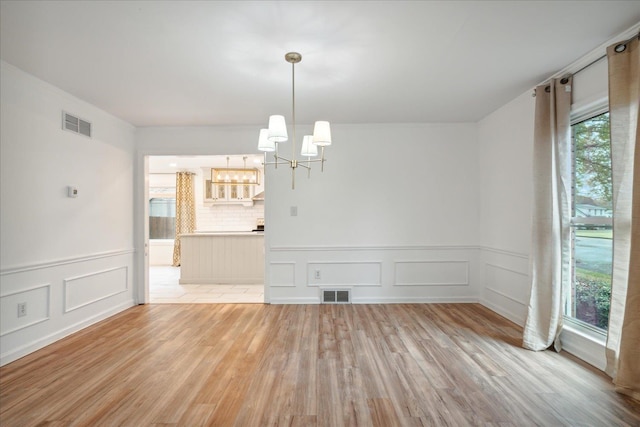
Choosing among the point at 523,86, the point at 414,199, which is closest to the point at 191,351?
the point at 414,199

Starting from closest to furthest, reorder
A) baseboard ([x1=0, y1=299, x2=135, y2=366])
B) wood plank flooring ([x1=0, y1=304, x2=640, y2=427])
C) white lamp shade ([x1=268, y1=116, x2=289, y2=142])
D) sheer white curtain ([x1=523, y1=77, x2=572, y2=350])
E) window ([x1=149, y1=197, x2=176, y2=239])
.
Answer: wood plank flooring ([x1=0, y1=304, x2=640, y2=427])
white lamp shade ([x1=268, y1=116, x2=289, y2=142])
baseboard ([x1=0, y1=299, x2=135, y2=366])
sheer white curtain ([x1=523, y1=77, x2=572, y2=350])
window ([x1=149, y1=197, x2=176, y2=239])

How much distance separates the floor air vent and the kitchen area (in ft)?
3.80

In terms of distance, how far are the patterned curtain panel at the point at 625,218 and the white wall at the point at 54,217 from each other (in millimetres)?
4884

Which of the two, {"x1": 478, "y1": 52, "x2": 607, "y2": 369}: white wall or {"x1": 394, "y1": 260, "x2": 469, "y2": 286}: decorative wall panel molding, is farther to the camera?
{"x1": 394, "y1": 260, "x2": 469, "y2": 286}: decorative wall panel molding

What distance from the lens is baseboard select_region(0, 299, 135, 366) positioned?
109 inches

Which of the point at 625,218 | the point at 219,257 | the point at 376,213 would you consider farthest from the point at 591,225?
the point at 219,257

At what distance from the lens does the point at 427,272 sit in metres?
4.66

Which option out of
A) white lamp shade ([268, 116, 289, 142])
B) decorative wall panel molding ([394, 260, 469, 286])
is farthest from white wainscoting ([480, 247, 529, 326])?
white lamp shade ([268, 116, 289, 142])

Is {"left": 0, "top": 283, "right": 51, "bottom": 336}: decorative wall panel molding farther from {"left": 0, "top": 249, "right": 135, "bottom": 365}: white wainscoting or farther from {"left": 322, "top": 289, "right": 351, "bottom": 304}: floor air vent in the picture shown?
{"left": 322, "top": 289, "right": 351, "bottom": 304}: floor air vent

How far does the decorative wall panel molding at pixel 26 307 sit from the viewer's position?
274 centimetres

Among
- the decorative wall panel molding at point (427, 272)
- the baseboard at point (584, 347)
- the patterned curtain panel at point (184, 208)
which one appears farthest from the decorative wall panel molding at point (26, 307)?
the patterned curtain panel at point (184, 208)

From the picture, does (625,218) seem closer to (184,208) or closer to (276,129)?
(276,129)

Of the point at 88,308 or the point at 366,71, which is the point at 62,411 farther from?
the point at 366,71

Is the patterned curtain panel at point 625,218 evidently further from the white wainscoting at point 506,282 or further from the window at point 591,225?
the white wainscoting at point 506,282
